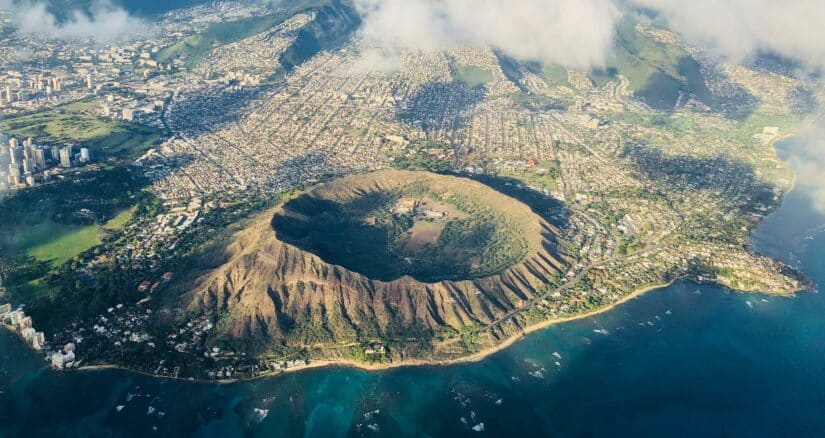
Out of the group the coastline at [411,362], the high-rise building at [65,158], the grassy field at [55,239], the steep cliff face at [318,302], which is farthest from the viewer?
the high-rise building at [65,158]

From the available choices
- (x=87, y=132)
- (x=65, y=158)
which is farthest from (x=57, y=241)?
(x=87, y=132)

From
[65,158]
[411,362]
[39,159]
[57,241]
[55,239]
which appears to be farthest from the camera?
[65,158]

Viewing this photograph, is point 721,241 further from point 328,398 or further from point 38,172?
point 38,172

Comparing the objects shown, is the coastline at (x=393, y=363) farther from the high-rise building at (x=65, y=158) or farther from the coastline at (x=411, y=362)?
the high-rise building at (x=65, y=158)

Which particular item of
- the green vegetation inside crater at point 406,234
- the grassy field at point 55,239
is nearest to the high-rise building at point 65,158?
the grassy field at point 55,239

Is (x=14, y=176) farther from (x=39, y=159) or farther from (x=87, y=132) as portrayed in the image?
(x=87, y=132)

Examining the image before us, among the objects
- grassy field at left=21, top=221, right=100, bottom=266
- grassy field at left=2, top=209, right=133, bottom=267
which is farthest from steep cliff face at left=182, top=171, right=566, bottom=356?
grassy field at left=2, top=209, right=133, bottom=267
